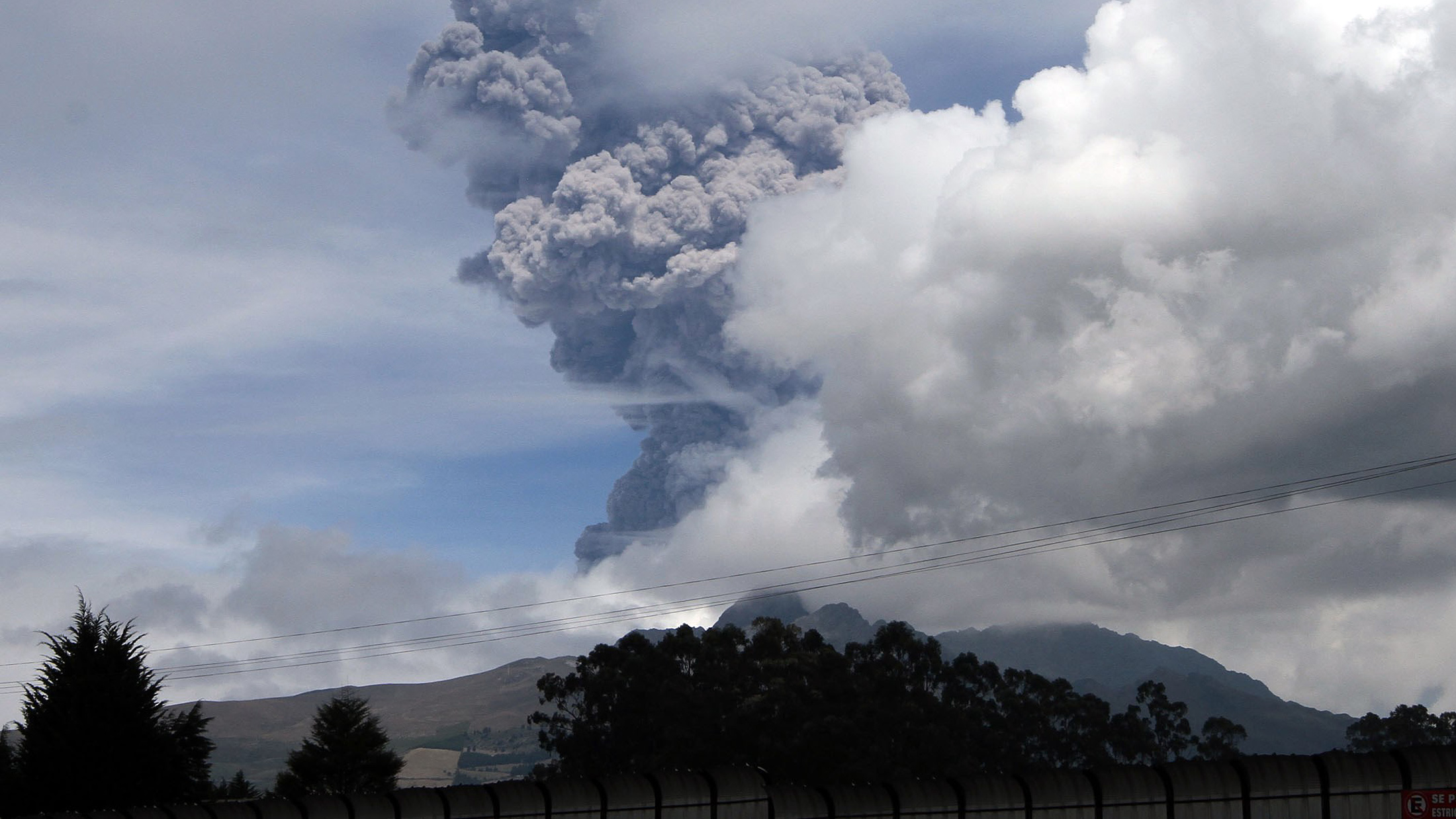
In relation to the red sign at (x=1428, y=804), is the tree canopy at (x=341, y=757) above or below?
above

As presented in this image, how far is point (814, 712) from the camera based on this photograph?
8750 centimetres

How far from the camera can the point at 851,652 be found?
95.2 metres

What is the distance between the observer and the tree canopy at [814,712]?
283ft

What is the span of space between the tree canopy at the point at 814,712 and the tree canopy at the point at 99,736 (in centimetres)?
4167

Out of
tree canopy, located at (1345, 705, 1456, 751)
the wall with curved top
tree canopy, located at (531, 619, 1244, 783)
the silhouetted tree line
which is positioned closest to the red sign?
the wall with curved top

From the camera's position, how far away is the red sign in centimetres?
2833

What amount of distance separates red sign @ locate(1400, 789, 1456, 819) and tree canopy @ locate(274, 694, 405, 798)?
1921 inches

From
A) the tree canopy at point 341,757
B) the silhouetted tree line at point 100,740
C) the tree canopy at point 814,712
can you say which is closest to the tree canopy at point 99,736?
the silhouetted tree line at point 100,740

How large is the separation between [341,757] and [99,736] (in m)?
17.4

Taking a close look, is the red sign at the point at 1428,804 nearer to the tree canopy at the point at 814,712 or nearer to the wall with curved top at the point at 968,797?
the wall with curved top at the point at 968,797

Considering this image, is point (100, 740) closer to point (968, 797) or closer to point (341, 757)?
point (341, 757)

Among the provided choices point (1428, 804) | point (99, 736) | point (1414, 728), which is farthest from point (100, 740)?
point (1414, 728)

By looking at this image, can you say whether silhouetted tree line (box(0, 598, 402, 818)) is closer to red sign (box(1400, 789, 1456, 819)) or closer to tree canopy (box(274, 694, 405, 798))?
tree canopy (box(274, 694, 405, 798))

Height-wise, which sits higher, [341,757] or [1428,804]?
[341,757]
